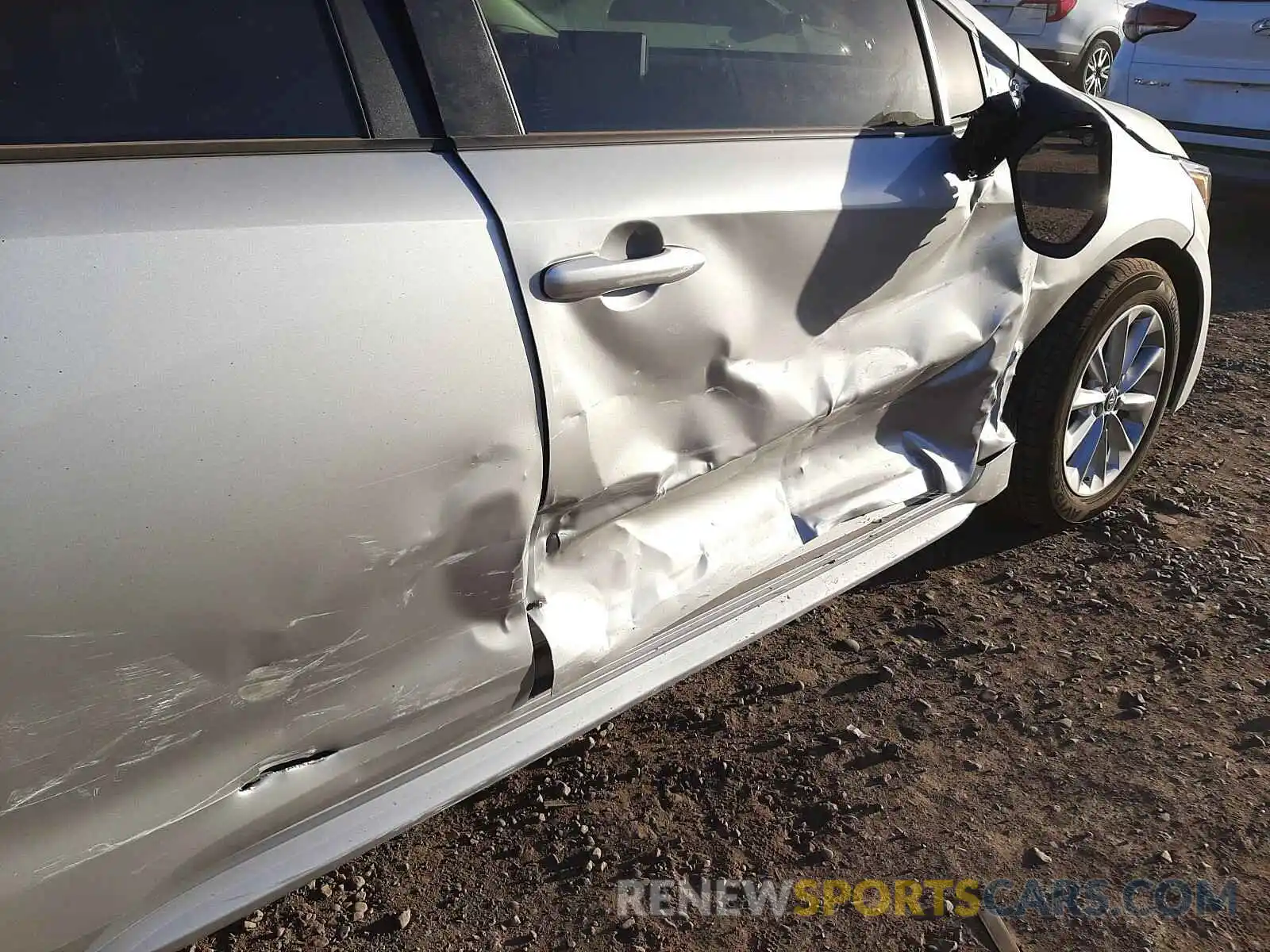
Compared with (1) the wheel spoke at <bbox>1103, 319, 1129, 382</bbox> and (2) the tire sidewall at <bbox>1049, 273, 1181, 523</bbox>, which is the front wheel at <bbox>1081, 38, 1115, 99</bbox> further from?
(1) the wheel spoke at <bbox>1103, 319, 1129, 382</bbox>

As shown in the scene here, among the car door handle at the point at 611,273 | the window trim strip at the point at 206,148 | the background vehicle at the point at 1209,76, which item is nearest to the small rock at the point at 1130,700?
the car door handle at the point at 611,273

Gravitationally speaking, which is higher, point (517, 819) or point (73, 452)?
point (73, 452)

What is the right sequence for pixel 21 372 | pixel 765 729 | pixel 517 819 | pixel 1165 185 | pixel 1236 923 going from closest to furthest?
pixel 21 372 < pixel 1236 923 < pixel 517 819 < pixel 765 729 < pixel 1165 185

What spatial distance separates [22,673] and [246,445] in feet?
1.15

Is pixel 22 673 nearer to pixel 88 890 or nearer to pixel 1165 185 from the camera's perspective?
pixel 88 890

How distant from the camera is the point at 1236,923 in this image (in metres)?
1.86

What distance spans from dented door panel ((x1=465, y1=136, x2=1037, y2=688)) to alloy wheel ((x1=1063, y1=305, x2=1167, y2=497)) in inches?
20.6

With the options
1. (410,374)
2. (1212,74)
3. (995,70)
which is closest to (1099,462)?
(995,70)

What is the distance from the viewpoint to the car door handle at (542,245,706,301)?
1.54 metres

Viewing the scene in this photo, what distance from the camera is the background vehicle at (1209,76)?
5633 millimetres

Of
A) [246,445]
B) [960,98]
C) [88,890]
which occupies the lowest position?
[88,890]

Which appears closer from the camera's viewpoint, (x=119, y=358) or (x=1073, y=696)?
(x=119, y=358)

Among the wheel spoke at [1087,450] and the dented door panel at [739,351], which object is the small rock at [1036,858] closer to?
the dented door panel at [739,351]

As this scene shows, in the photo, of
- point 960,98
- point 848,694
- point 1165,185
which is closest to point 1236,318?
point 1165,185
